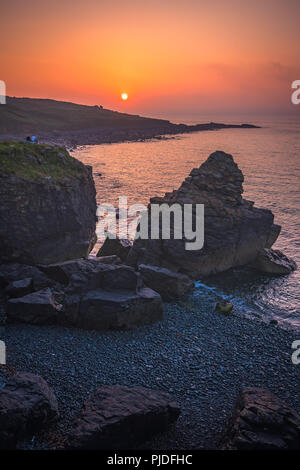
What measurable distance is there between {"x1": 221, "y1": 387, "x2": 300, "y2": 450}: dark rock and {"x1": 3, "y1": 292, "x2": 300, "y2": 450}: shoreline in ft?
3.98

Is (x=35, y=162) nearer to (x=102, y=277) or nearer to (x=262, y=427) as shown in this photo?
(x=102, y=277)

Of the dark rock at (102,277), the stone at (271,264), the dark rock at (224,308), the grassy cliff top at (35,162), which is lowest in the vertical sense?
the dark rock at (224,308)

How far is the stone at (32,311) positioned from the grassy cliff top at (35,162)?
10960 millimetres

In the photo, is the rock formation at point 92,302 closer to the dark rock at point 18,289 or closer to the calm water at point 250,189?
the dark rock at point 18,289

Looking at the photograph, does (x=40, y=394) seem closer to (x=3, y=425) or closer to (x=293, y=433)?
(x=3, y=425)

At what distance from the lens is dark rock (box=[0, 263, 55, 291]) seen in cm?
2008

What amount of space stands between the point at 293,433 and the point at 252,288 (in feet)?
52.5

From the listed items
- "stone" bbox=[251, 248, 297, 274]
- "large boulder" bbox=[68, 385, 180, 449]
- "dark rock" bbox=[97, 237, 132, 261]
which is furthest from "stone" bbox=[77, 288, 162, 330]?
"stone" bbox=[251, 248, 297, 274]

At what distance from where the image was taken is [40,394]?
35.8 feet

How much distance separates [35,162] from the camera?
85.5 feet

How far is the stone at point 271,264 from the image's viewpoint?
91.5 ft

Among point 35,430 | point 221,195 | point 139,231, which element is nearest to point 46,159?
point 139,231

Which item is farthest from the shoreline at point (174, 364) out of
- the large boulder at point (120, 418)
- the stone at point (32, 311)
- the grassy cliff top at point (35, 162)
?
the grassy cliff top at point (35, 162)

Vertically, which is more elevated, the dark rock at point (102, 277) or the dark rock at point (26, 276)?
the dark rock at point (102, 277)
